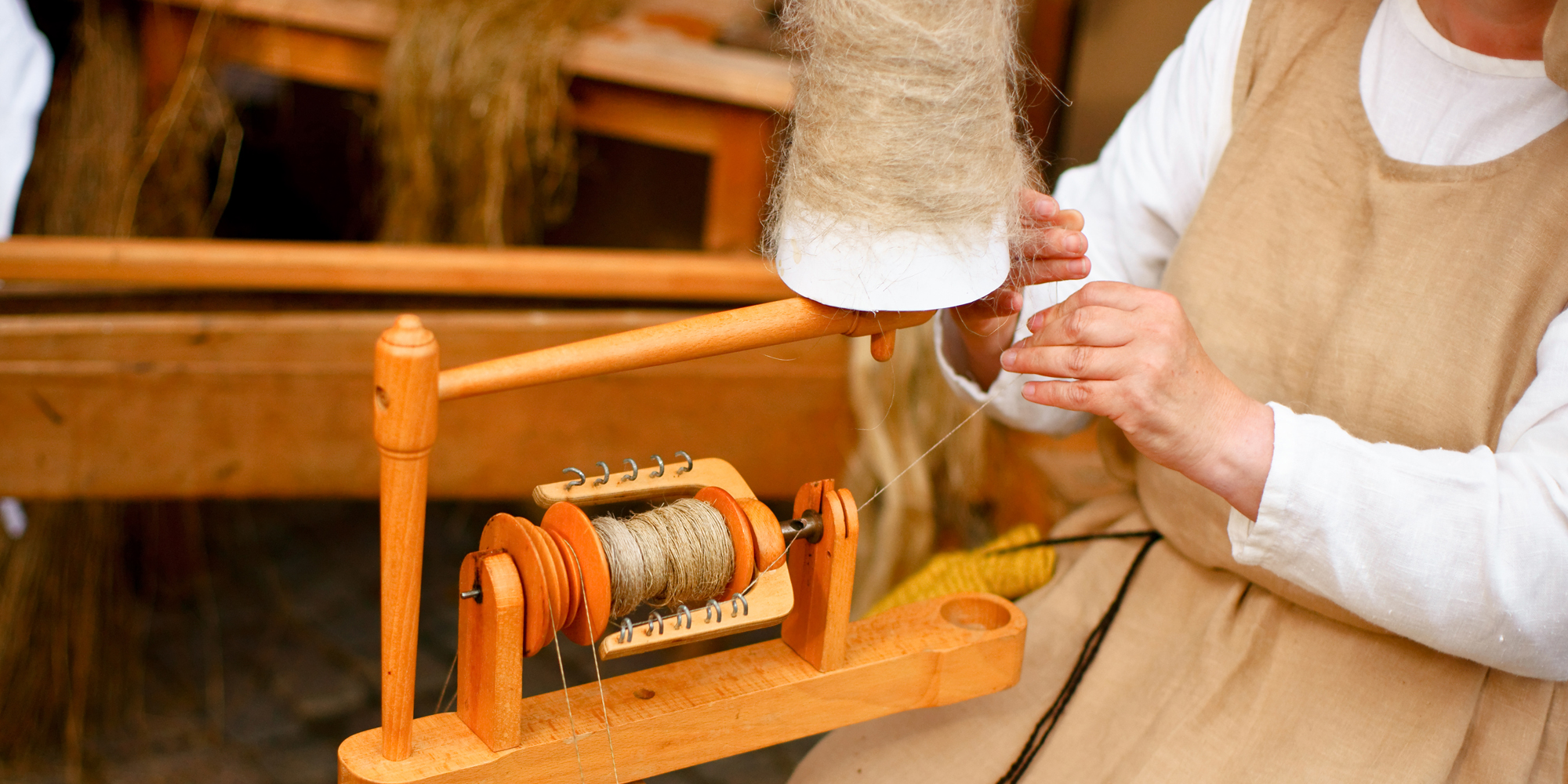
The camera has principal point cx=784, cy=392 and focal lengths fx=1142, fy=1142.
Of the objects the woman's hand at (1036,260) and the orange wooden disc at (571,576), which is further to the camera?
the woman's hand at (1036,260)

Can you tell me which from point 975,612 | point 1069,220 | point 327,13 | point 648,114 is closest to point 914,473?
point 648,114

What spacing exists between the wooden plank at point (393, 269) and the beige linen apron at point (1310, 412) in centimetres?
69

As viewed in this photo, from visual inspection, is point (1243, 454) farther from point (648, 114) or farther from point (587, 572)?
point (648, 114)

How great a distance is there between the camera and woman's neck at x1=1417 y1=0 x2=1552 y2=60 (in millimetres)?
964

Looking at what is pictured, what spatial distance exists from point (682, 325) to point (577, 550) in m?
0.17

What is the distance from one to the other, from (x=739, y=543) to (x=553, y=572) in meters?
0.14

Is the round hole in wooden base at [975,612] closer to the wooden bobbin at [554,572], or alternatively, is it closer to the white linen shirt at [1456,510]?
the white linen shirt at [1456,510]

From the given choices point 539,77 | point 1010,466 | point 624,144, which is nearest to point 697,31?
point 539,77

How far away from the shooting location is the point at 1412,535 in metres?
0.84

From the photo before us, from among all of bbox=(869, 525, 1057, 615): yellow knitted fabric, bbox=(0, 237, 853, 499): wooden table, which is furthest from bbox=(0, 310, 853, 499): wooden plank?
bbox=(869, 525, 1057, 615): yellow knitted fabric

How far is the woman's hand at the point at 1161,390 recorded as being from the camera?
85 centimetres

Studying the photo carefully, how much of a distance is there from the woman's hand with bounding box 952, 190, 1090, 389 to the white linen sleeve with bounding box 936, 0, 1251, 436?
0.06m

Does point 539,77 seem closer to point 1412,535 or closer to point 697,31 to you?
point 697,31

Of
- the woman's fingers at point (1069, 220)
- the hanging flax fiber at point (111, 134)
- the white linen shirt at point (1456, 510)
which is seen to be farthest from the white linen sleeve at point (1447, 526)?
the hanging flax fiber at point (111, 134)
